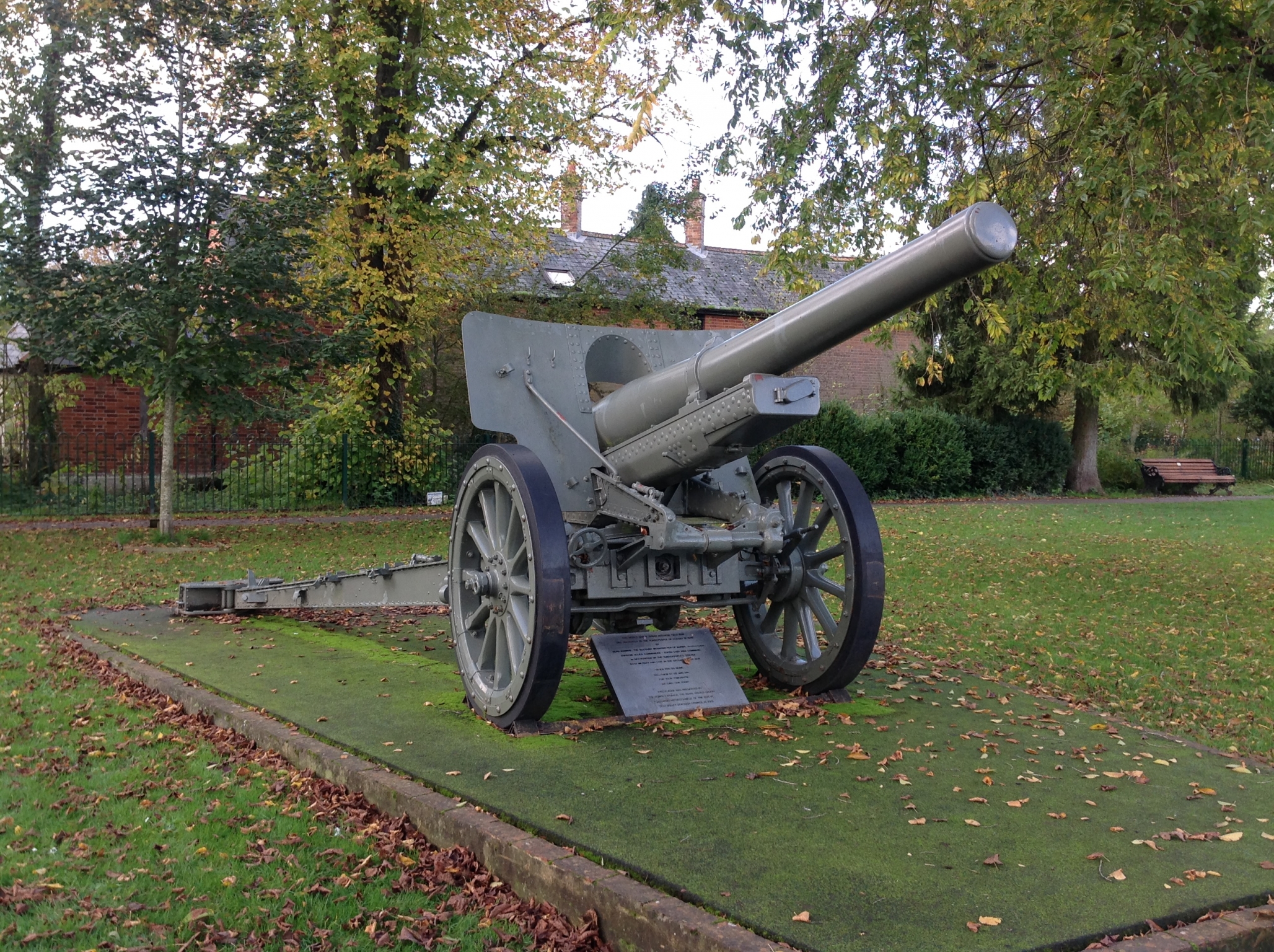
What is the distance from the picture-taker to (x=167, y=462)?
14.4 meters

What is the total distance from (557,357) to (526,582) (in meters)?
1.57

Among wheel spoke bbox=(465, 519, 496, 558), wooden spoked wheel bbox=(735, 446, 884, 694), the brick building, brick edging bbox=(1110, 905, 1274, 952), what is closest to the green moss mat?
brick edging bbox=(1110, 905, 1274, 952)

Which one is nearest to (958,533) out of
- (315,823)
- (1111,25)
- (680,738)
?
(1111,25)

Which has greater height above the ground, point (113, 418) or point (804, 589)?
point (113, 418)

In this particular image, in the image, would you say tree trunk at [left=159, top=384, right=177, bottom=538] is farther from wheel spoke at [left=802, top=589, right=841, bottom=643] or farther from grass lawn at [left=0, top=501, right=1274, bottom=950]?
wheel spoke at [left=802, top=589, right=841, bottom=643]

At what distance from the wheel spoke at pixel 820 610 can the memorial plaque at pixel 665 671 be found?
0.57 m

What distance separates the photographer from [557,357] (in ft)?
21.1

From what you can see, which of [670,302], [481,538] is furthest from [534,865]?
[670,302]

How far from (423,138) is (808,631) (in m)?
13.4

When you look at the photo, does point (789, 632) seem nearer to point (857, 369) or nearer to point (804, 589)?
point (804, 589)

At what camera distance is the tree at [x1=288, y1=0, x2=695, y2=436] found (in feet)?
56.4

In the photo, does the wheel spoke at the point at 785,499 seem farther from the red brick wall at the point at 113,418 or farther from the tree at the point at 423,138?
the red brick wall at the point at 113,418

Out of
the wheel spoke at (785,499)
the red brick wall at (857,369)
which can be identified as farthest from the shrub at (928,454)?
the wheel spoke at (785,499)

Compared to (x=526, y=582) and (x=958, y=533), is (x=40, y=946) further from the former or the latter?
(x=958, y=533)
